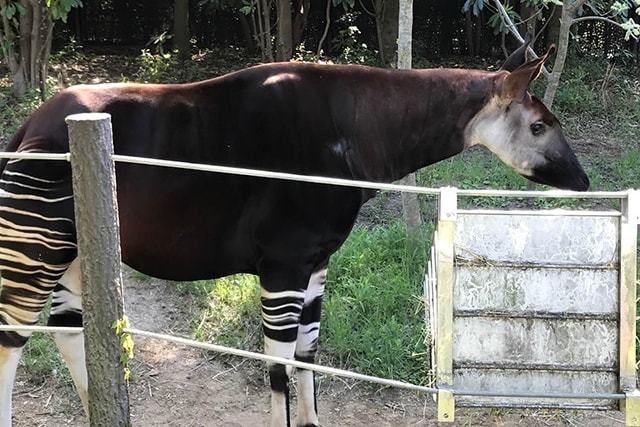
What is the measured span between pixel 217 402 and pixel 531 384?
1.79 meters

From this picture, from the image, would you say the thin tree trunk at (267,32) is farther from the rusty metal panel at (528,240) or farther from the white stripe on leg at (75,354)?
the rusty metal panel at (528,240)

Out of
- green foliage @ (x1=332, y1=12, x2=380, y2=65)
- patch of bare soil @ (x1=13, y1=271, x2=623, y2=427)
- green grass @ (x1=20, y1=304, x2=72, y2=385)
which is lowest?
patch of bare soil @ (x1=13, y1=271, x2=623, y2=427)

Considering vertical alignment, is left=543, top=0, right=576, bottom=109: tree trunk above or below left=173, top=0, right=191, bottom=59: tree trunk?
below

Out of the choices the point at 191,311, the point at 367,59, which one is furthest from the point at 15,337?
the point at 367,59

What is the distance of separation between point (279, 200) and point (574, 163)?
108 cm

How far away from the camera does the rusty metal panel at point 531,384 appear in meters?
2.03

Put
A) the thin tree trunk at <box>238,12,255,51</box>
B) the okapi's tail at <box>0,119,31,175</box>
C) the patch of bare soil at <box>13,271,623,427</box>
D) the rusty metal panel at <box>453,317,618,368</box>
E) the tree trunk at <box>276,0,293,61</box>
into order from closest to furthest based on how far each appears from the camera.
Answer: the rusty metal panel at <box>453,317,618,368</box>
the okapi's tail at <box>0,119,31,175</box>
the patch of bare soil at <box>13,271,623,427</box>
the tree trunk at <box>276,0,293,61</box>
the thin tree trunk at <box>238,12,255,51</box>

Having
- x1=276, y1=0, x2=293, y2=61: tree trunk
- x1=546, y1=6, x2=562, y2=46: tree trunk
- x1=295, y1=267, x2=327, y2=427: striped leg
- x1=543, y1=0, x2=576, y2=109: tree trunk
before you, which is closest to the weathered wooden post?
x1=295, y1=267, x2=327, y2=427: striped leg

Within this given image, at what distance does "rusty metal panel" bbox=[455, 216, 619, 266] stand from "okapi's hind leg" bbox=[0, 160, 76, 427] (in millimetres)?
1283

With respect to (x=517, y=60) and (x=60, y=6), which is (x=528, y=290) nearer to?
(x=517, y=60)

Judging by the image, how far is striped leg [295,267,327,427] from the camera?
3020mm

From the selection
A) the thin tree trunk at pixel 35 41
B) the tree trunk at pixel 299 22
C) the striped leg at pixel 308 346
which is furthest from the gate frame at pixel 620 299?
the tree trunk at pixel 299 22

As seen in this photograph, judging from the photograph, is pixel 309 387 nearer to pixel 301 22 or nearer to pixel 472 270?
pixel 472 270

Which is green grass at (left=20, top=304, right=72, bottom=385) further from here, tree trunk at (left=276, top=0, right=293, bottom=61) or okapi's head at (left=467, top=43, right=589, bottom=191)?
tree trunk at (left=276, top=0, right=293, bottom=61)
